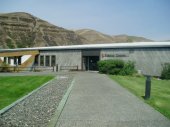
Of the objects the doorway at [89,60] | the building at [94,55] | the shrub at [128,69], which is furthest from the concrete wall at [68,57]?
the shrub at [128,69]

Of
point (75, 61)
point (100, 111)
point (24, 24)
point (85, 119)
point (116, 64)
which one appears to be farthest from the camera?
point (24, 24)

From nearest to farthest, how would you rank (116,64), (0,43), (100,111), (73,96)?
1. (100,111)
2. (73,96)
3. (116,64)
4. (0,43)

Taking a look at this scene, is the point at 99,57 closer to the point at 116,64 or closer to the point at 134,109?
the point at 116,64

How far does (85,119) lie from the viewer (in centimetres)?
928

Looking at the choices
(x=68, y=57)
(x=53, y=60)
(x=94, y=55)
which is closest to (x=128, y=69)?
(x=94, y=55)

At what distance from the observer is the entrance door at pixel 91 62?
4063 centimetres

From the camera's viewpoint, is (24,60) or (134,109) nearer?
(134,109)

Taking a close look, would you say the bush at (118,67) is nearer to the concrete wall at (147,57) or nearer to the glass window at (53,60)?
the concrete wall at (147,57)

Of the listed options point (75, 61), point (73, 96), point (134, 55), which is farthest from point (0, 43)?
point (73, 96)

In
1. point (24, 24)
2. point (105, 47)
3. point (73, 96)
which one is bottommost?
point (73, 96)

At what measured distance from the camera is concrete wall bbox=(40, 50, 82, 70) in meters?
40.4

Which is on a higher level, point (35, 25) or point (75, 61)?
point (35, 25)

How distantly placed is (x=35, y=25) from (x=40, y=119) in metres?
137

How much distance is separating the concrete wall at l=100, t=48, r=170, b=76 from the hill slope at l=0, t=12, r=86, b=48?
8164cm
